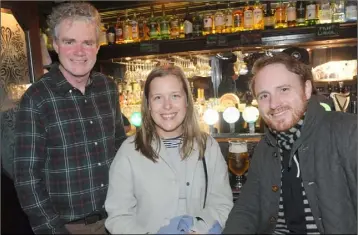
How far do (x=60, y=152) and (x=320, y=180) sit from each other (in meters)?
1.29

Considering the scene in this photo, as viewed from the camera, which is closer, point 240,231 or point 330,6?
point 240,231

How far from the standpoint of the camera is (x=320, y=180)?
1.58 metres

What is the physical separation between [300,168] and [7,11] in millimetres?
3174

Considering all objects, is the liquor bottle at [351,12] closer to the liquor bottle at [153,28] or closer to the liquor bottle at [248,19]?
the liquor bottle at [248,19]

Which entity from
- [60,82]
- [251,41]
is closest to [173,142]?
[60,82]

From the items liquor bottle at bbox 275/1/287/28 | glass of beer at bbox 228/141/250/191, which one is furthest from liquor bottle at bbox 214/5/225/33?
glass of beer at bbox 228/141/250/191

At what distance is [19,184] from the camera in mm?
1732

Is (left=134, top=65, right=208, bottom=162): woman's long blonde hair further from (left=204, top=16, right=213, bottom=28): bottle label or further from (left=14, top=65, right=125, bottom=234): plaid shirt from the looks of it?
(left=204, top=16, right=213, bottom=28): bottle label

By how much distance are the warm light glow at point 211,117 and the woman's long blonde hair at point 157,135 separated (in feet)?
5.55

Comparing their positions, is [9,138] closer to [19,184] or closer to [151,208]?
[19,184]

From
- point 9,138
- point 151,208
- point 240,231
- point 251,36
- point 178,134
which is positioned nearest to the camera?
point 240,231

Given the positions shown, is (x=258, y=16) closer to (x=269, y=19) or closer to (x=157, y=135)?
(x=269, y=19)

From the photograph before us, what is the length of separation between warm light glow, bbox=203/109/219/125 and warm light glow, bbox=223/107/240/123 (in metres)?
0.10

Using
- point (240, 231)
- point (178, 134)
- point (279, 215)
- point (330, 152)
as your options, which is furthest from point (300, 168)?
point (178, 134)
